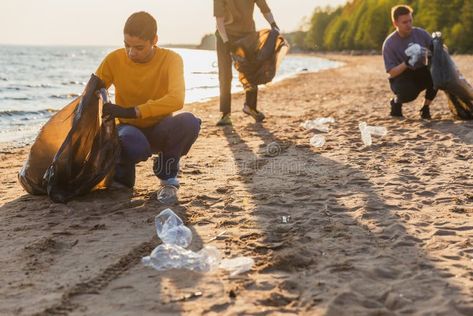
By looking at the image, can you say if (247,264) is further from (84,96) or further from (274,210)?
(84,96)

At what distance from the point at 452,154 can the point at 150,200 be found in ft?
9.62

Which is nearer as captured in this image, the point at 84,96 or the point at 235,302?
the point at 235,302

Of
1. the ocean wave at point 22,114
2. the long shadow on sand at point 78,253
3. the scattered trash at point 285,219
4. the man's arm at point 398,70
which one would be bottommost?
the ocean wave at point 22,114

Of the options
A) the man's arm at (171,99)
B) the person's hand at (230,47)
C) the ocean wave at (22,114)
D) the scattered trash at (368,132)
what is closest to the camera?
the man's arm at (171,99)

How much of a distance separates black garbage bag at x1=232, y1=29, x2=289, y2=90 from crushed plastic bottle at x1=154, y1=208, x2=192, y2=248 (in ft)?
13.7

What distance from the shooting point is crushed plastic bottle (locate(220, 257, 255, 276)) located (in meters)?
2.59

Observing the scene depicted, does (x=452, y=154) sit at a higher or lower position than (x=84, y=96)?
lower

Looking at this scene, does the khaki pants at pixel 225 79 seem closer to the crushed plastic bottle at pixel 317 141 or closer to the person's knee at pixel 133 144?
the crushed plastic bottle at pixel 317 141

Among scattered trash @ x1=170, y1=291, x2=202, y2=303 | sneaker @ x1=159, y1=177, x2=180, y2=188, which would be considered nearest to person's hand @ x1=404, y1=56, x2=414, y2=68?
sneaker @ x1=159, y1=177, x2=180, y2=188

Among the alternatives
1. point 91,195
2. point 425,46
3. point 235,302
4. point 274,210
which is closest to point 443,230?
point 274,210

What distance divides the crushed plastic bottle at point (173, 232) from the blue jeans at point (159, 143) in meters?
0.86

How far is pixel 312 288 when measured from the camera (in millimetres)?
2381

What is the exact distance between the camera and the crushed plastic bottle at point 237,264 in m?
2.59

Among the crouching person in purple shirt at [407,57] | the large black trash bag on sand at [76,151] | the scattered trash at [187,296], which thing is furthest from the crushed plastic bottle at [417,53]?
the scattered trash at [187,296]
